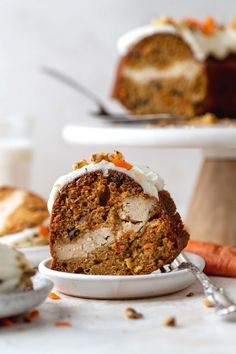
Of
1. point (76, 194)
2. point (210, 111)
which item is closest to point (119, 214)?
point (76, 194)

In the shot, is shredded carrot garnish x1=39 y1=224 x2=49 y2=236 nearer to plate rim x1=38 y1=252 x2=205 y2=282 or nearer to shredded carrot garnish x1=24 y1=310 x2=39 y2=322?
plate rim x1=38 y1=252 x2=205 y2=282

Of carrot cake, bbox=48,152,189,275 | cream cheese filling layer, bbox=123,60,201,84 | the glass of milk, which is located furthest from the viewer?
the glass of milk

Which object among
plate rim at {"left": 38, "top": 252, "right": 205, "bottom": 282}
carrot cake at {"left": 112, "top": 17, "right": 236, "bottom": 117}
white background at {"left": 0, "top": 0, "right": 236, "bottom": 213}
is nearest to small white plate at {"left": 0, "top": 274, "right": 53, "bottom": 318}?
plate rim at {"left": 38, "top": 252, "right": 205, "bottom": 282}

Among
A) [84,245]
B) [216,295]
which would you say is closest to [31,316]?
[84,245]

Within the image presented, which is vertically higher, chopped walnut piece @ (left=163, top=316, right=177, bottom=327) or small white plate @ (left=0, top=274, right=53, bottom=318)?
small white plate @ (left=0, top=274, right=53, bottom=318)

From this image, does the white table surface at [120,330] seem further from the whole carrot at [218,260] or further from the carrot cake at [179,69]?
the carrot cake at [179,69]

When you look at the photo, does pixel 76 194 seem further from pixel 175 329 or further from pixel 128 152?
pixel 128 152

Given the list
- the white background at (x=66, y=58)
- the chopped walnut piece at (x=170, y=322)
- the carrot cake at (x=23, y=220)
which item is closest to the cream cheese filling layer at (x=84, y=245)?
the chopped walnut piece at (x=170, y=322)

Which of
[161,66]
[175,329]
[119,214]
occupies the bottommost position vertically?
[175,329]
